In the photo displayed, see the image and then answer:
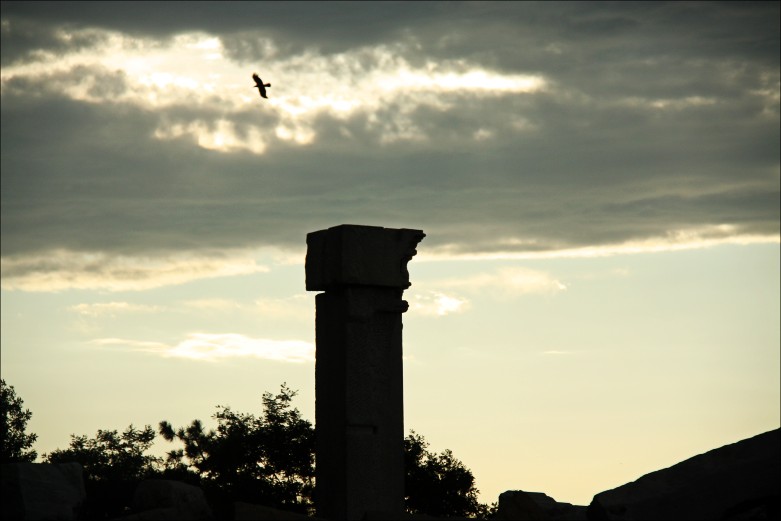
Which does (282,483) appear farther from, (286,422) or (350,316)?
(350,316)

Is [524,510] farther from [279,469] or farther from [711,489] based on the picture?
[279,469]

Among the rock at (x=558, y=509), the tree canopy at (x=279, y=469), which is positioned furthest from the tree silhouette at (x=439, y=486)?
the rock at (x=558, y=509)

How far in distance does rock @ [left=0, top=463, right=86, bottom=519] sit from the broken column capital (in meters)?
3.75

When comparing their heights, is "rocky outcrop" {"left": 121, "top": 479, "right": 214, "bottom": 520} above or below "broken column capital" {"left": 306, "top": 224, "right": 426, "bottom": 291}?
below

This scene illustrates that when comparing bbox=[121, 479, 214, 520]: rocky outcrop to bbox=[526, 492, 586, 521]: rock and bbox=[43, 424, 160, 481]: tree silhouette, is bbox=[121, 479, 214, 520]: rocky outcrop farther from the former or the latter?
bbox=[43, 424, 160, 481]: tree silhouette

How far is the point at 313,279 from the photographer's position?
1428cm

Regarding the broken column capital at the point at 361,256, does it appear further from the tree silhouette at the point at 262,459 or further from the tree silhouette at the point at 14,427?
the tree silhouette at the point at 14,427

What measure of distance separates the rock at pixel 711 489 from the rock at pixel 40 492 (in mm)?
5448

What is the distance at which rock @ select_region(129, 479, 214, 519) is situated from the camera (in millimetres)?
11500

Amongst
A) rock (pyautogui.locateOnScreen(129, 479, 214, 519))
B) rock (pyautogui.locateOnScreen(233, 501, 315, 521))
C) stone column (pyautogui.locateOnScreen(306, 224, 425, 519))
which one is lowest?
rock (pyautogui.locateOnScreen(233, 501, 315, 521))

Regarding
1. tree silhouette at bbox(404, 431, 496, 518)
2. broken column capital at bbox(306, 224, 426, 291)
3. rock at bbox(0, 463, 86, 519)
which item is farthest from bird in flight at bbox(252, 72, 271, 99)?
tree silhouette at bbox(404, 431, 496, 518)

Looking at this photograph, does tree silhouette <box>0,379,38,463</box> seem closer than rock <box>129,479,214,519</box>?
No

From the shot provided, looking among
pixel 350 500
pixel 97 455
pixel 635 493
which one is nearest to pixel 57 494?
pixel 350 500

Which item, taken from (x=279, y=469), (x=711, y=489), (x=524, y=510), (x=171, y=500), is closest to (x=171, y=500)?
(x=171, y=500)
